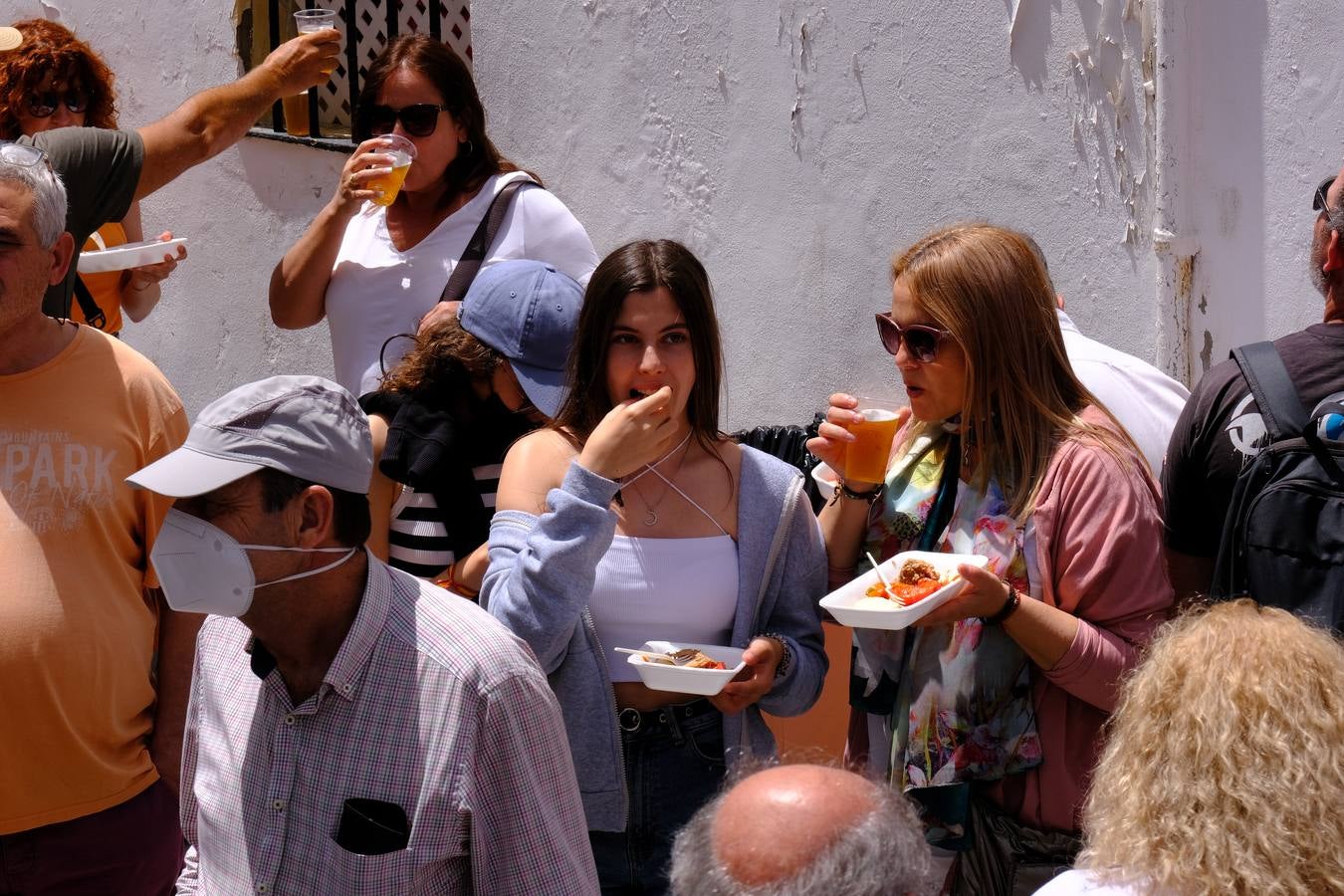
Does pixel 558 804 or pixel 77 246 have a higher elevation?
pixel 77 246

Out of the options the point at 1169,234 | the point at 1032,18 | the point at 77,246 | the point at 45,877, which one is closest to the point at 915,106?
the point at 1032,18

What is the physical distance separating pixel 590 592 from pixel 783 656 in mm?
434

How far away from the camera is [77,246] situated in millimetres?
→ 3469

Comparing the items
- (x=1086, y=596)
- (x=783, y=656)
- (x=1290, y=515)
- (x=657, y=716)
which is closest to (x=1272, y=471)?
(x=1290, y=515)

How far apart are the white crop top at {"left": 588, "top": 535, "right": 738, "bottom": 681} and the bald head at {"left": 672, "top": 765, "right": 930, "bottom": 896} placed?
1.10 metres

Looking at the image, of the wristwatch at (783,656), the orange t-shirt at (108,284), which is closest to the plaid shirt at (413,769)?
the wristwatch at (783,656)

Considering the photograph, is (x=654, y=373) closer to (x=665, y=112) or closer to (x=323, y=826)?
(x=323, y=826)

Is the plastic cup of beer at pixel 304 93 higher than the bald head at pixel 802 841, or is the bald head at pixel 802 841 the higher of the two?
the plastic cup of beer at pixel 304 93

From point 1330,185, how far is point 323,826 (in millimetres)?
2326

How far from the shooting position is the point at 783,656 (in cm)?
285

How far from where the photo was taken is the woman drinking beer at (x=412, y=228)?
12.9 feet

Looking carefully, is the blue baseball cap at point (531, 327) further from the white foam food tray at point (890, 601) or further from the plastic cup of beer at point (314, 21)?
the plastic cup of beer at point (314, 21)

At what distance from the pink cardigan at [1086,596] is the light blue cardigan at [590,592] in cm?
47

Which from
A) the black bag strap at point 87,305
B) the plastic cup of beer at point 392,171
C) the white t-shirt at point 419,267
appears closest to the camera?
the plastic cup of beer at point 392,171
